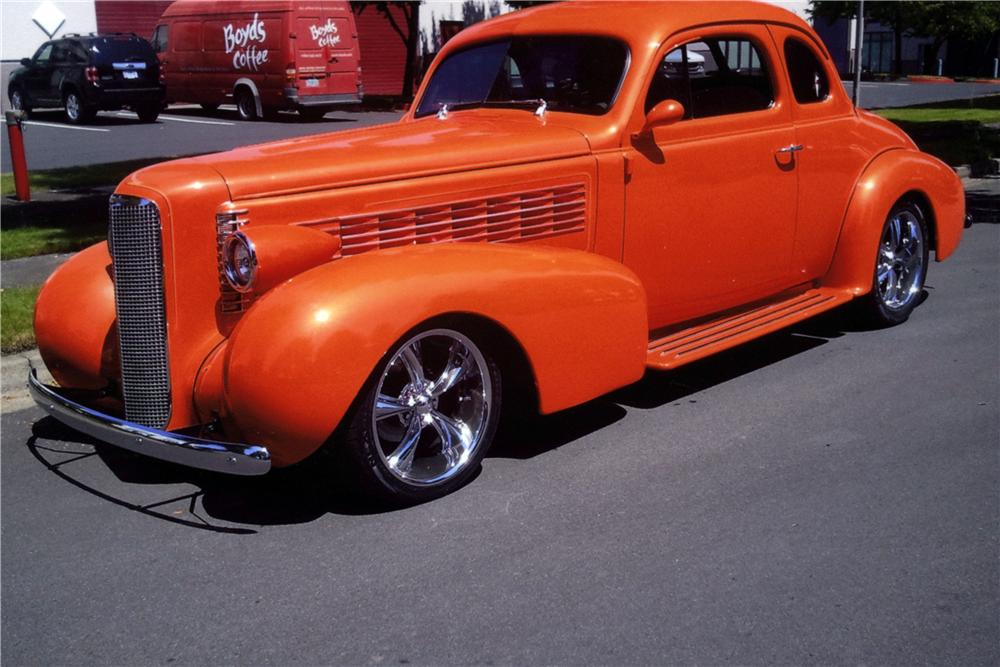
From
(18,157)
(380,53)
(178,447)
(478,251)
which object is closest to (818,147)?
(478,251)

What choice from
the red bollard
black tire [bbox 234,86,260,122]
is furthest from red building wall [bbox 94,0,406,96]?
the red bollard

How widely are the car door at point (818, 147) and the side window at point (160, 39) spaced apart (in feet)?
73.9

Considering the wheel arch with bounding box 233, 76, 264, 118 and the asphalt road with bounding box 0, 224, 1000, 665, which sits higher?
the wheel arch with bounding box 233, 76, 264, 118

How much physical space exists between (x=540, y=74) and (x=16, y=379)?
10.5ft

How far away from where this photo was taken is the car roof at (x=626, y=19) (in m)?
5.25

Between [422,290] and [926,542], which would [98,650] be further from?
[926,542]

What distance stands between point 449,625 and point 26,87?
25863mm

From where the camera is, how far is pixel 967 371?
5.70 m

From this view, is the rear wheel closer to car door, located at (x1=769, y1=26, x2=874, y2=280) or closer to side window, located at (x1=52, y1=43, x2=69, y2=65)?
side window, located at (x1=52, y1=43, x2=69, y2=65)

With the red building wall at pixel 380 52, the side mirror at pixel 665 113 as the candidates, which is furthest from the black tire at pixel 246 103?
the side mirror at pixel 665 113

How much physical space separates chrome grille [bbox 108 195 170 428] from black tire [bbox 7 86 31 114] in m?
24.0

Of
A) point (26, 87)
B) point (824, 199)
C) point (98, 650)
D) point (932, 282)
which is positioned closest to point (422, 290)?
point (98, 650)

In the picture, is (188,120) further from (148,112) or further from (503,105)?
(503,105)

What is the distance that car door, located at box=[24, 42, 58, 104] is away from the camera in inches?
984
